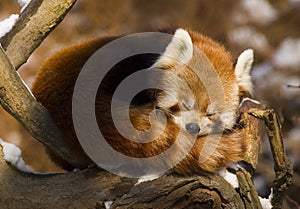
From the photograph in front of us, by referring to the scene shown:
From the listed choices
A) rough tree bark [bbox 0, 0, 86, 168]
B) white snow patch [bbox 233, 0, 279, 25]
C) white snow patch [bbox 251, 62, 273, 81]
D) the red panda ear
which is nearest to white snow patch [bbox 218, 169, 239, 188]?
rough tree bark [bbox 0, 0, 86, 168]

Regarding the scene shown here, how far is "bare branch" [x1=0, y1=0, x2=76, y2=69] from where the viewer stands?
2150 mm

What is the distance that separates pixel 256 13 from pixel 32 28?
10.1ft

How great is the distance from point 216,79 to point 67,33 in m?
2.60

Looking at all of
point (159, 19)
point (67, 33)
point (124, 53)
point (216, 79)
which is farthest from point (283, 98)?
point (124, 53)

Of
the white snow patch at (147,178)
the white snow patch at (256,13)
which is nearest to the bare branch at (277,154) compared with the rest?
the white snow patch at (147,178)

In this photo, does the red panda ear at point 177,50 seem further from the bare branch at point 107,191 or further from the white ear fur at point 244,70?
the bare branch at point 107,191

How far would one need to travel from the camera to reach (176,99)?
225 cm

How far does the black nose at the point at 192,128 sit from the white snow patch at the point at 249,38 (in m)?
2.74

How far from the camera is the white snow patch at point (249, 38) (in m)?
4.77

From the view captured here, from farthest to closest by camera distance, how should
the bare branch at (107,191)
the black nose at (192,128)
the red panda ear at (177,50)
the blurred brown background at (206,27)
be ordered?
the blurred brown background at (206,27) → the red panda ear at (177,50) → the black nose at (192,128) → the bare branch at (107,191)

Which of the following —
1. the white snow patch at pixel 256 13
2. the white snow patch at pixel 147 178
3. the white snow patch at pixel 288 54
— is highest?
the white snow patch at pixel 147 178

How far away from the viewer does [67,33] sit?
4.84 m

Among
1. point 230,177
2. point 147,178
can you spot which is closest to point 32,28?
point 147,178

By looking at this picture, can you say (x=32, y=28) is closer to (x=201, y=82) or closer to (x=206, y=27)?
(x=201, y=82)
